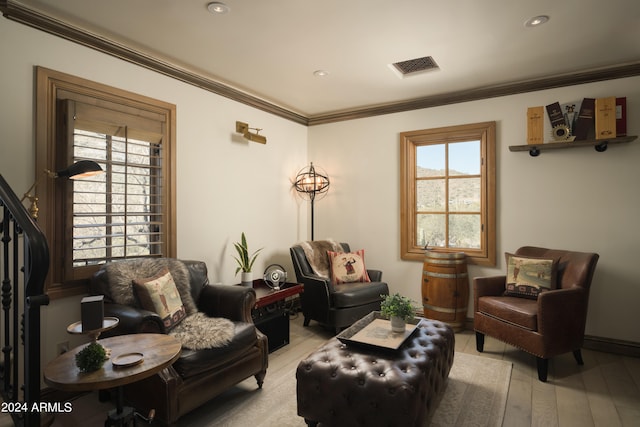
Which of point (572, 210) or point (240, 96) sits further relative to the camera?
point (240, 96)

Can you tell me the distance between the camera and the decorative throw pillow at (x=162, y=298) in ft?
8.00

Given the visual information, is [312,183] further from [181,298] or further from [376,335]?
[376,335]

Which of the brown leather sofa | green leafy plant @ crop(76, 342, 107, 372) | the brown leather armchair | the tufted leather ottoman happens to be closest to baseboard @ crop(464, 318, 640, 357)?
the brown leather armchair

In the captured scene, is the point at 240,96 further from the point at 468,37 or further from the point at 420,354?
the point at 420,354

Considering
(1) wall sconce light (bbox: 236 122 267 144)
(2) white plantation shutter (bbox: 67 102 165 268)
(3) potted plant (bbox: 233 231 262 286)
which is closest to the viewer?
(2) white plantation shutter (bbox: 67 102 165 268)

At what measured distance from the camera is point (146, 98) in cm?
306

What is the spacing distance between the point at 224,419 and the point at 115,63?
2.66 metres

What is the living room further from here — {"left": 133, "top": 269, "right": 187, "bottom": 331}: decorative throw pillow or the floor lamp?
{"left": 133, "top": 269, "right": 187, "bottom": 331}: decorative throw pillow

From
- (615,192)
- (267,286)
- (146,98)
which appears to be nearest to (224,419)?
(267,286)

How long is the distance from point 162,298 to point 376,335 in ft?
4.71

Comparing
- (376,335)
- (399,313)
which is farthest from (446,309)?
(376,335)

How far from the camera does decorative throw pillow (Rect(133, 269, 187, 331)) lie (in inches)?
96.0

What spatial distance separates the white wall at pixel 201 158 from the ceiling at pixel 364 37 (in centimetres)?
23

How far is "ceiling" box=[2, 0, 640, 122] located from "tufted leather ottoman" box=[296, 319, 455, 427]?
215 centimetres
